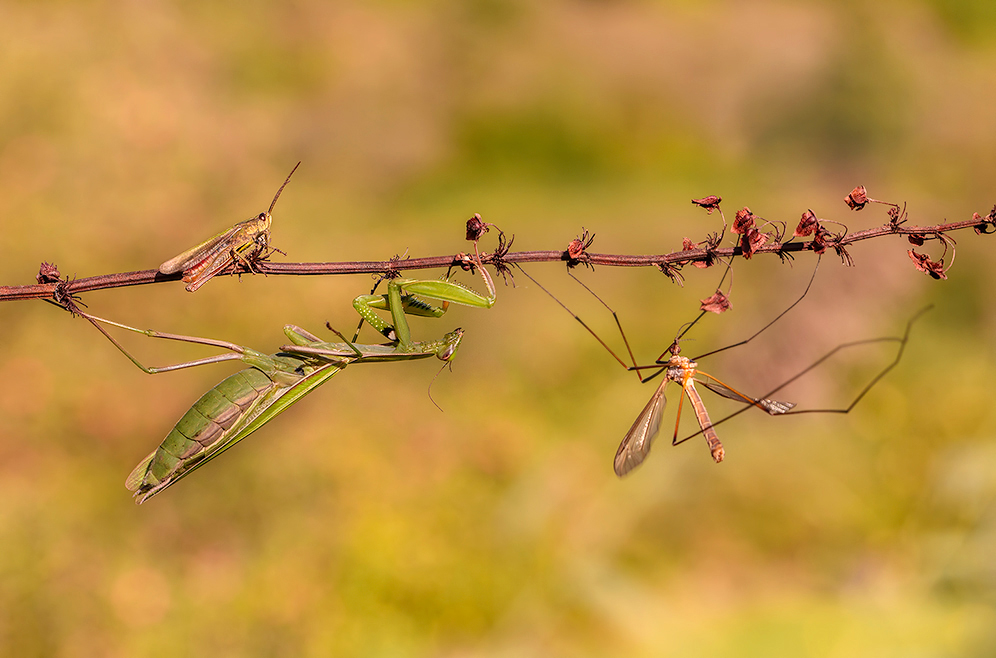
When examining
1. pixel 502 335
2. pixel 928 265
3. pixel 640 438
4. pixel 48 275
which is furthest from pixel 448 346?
pixel 502 335

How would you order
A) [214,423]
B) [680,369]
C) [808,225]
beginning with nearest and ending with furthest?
[808,225] → [214,423] → [680,369]

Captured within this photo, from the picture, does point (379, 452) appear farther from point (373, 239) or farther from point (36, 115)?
point (36, 115)

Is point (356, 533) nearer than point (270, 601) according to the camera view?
No

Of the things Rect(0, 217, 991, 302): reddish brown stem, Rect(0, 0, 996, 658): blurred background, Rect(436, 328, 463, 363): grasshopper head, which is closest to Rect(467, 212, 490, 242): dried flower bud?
Rect(0, 217, 991, 302): reddish brown stem

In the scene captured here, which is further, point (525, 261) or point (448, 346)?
point (448, 346)

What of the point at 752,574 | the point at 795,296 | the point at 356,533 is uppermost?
the point at 795,296

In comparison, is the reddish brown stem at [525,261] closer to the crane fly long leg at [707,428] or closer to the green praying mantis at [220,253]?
the green praying mantis at [220,253]

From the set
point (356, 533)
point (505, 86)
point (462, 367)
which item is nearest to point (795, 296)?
point (462, 367)

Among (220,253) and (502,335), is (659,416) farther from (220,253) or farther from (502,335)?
(502,335)
